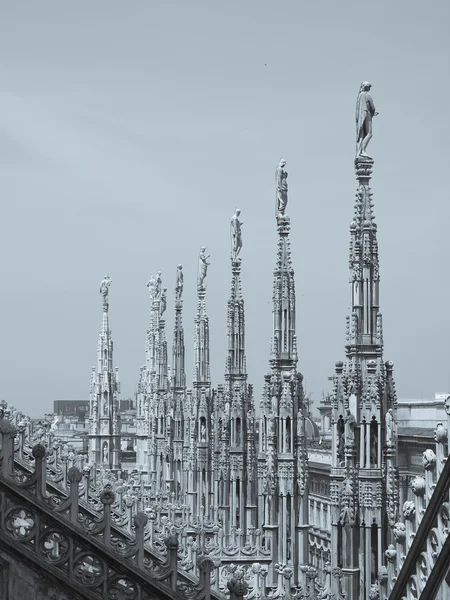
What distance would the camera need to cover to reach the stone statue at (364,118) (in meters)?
18.0

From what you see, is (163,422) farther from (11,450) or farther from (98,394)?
(11,450)

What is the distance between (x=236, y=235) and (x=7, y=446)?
21549mm

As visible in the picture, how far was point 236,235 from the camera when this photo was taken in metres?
32.7

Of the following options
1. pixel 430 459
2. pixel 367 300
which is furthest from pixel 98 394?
pixel 430 459

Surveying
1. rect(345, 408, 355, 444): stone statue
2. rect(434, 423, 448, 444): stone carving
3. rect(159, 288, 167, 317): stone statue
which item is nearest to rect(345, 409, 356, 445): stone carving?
rect(345, 408, 355, 444): stone statue

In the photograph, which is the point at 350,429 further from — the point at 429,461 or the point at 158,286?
the point at 158,286

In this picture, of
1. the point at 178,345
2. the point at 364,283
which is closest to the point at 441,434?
the point at 364,283

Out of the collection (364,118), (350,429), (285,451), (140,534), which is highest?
(364,118)

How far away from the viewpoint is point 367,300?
17.4 m

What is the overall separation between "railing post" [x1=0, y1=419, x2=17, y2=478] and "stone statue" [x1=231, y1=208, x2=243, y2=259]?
21126 millimetres

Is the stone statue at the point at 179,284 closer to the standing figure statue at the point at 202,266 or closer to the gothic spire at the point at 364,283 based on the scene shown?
the standing figure statue at the point at 202,266

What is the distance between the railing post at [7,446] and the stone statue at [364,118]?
8.62 metres

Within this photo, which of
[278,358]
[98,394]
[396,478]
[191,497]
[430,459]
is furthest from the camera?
[98,394]

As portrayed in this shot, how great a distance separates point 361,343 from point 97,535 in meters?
6.77
